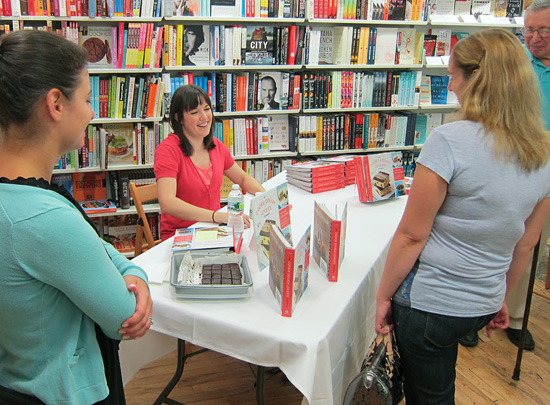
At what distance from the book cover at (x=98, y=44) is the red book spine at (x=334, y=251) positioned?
2.58 meters

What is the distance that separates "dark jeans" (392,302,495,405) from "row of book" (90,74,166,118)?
2.71 meters

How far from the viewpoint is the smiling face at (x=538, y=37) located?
2.38 metres

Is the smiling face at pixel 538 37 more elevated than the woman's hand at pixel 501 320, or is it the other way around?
the smiling face at pixel 538 37

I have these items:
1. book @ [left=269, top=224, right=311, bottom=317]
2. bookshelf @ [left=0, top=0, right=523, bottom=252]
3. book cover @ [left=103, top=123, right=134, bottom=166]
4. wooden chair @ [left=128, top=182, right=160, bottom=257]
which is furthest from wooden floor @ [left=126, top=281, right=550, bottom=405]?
book cover @ [left=103, top=123, right=134, bottom=166]

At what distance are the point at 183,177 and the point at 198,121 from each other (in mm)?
298

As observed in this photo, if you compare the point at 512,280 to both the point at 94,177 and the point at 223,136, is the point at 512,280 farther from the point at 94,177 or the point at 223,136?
the point at 94,177

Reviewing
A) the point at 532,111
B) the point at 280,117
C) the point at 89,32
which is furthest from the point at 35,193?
the point at 280,117

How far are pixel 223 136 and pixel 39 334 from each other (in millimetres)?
3049

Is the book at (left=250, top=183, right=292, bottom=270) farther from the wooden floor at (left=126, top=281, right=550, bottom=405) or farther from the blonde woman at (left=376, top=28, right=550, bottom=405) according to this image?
the wooden floor at (left=126, top=281, right=550, bottom=405)

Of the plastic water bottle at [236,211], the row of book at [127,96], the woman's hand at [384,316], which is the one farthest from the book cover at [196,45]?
the woman's hand at [384,316]

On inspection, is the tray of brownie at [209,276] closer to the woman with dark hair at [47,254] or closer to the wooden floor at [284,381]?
the woman with dark hair at [47,254]

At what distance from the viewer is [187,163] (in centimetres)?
253

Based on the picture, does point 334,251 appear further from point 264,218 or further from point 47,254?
point 47,254

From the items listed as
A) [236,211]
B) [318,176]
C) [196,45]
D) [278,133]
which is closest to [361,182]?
[318,176]
